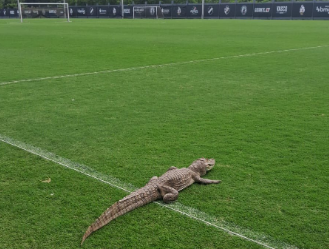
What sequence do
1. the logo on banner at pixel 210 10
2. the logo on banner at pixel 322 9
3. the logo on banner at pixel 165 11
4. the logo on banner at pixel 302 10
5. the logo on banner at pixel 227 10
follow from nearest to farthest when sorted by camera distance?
the logo on banner at pixel 322 9
the logo on banner at pixel 302 10
the logo on banner at pixel 227 10
the logo on banner at pixel 210 10
the logo on banner at pixel 165 11

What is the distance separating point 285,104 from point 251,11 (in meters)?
43.5

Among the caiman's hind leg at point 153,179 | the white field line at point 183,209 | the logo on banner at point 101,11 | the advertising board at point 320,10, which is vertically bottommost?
the white field line at point 183,209

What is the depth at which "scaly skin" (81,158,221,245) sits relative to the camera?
331cm

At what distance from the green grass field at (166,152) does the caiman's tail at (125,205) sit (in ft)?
0.18

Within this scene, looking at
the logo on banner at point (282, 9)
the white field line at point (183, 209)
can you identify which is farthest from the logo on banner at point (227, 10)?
the white field line at point (183, 209)

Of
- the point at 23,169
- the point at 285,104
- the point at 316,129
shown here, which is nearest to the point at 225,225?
the point at 23,169

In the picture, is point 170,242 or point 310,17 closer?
point 170,242

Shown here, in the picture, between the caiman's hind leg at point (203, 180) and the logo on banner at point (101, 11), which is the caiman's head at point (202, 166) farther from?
the logo on banner at point (101, 11)

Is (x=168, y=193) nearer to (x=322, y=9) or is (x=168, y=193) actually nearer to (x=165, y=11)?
(x=322, y=9)

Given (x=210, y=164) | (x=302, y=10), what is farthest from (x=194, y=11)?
(x=210, y=164)

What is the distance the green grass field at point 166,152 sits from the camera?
3.26 metres

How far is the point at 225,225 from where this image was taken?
3.30m

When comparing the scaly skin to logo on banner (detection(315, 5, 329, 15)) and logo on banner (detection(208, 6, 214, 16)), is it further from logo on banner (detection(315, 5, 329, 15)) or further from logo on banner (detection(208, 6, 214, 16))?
logo on banner (detection(208, 6, 214, 16))

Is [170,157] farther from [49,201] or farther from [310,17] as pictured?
[310,17]
